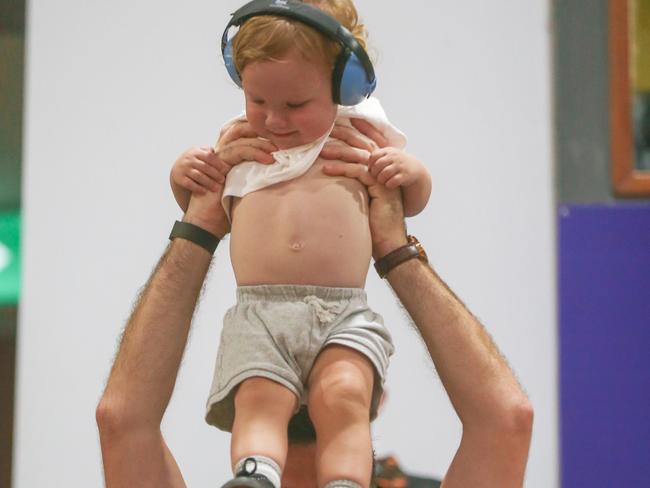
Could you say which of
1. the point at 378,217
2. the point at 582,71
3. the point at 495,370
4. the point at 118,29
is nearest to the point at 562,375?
the point at 582,71

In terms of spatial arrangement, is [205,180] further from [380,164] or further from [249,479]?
[249,479]

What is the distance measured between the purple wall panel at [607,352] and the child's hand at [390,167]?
1.15 metres

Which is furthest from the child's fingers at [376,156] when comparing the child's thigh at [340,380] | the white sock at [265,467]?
the white sock at [265,467]

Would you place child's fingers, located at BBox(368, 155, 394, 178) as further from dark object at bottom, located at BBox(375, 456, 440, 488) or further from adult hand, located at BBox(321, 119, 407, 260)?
dark object at bottom, located at BBox(375, 456, 440, 488)

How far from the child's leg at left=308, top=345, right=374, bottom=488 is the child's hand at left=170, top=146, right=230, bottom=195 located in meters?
0.26

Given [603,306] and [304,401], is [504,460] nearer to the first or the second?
[304,401]

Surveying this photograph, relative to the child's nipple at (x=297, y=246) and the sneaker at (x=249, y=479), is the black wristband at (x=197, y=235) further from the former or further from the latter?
the sneaker at (x=249, y=479)

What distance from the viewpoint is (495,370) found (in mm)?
1040

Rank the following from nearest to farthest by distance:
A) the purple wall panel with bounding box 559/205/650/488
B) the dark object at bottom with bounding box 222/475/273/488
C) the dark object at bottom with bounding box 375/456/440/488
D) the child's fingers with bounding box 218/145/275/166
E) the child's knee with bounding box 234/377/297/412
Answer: the dark object at bottom with bounding box 222/475/273/488 < the child's knee with bounding box 234/377/297/412 < the child's fingers with bounding box 218/145/275/166 < the dark object at bottom with bounding box 375/456/440/488 < the purple wall panel with bounding box 559/205/650/488

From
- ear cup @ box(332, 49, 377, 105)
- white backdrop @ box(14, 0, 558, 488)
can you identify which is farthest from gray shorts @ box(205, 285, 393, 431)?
white backdrop @ box(14, 0, 558, 488)

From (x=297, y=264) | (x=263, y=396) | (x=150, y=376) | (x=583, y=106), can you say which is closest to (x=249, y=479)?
(x=263, y=396)

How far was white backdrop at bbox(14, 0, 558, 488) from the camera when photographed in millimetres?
2027

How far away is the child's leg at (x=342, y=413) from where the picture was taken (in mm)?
783

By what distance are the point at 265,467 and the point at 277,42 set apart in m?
0.41
